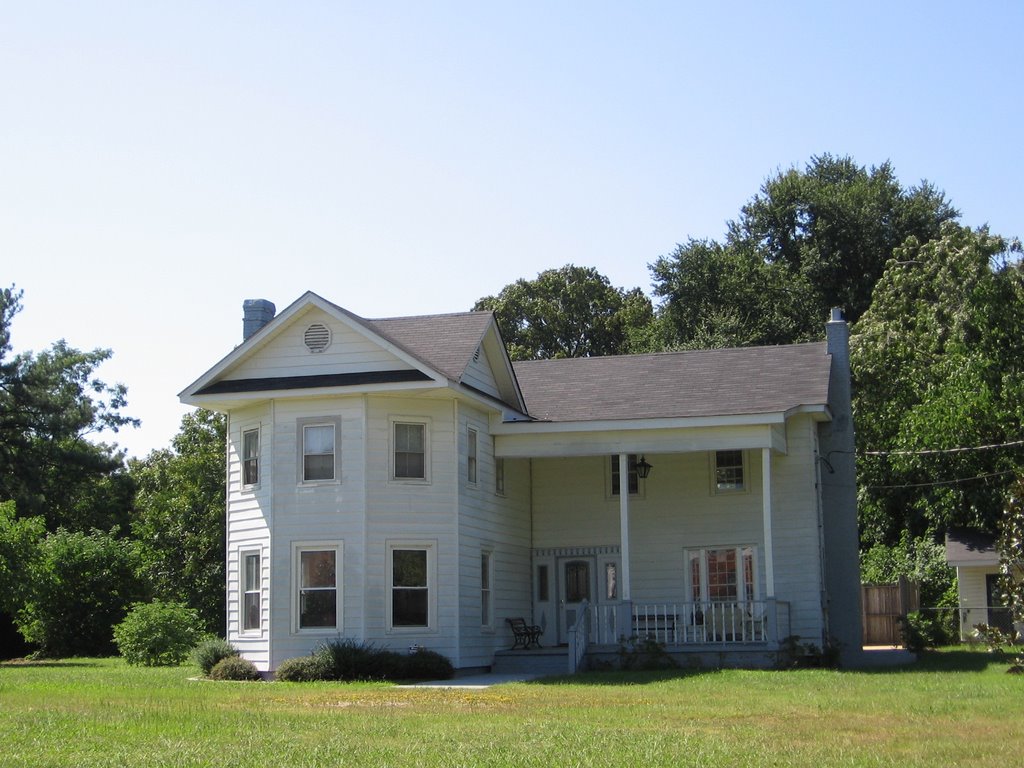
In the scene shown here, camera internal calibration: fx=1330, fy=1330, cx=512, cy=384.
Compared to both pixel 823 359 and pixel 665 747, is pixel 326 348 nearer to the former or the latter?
pixel 823 359

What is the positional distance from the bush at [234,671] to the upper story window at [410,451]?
437cm

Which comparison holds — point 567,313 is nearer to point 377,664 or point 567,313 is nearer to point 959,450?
point 959,450

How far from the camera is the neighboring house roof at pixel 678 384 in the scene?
26188mm

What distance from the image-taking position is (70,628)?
37.2 m

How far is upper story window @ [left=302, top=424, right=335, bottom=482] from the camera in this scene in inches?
971

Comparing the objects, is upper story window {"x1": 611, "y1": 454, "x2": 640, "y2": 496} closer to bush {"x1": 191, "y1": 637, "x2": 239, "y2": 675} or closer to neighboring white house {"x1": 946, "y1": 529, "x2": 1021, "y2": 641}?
bush {"x1": 191, "y1": 637, "x2": 239, "y2": 675}

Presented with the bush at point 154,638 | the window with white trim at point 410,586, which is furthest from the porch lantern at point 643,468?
the bush at point 154,638

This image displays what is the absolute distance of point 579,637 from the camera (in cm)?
2427

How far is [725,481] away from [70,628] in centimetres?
1991

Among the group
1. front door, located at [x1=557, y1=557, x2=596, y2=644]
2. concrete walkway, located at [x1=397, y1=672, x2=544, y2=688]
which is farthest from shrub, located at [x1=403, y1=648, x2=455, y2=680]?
front door, located at [x1=557, y1=557, x2=596, y2=644]

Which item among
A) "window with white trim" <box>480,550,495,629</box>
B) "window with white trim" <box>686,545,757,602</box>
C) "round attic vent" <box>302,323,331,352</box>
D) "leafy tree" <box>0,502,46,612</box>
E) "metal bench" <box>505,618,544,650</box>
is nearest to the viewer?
"round attic vent" <box>302,323,331,352</box>

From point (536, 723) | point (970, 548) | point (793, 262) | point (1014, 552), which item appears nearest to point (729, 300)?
point (793, 262)

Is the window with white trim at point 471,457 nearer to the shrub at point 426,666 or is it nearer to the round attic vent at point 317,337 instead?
the round attic vent at point 317,337

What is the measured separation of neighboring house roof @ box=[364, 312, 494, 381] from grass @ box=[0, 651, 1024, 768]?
6685mm
